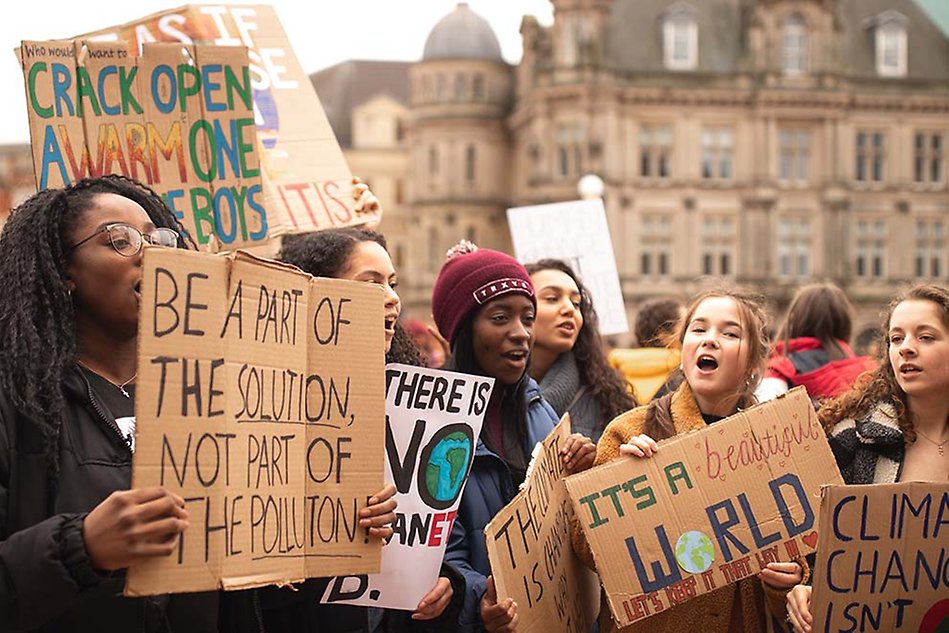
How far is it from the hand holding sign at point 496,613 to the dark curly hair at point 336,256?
109 centimetres

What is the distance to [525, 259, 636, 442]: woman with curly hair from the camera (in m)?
7.06

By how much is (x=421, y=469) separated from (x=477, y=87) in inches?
2081

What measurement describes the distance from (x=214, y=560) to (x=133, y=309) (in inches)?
29.9

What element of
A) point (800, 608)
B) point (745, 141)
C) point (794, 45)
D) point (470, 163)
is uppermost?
point (794, 45)

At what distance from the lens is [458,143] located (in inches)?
2211

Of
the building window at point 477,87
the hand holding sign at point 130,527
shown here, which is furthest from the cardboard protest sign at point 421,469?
the building window at point 477,87

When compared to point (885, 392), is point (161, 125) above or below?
above

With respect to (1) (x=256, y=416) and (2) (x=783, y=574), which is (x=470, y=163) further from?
(1) (x=256, y=416)

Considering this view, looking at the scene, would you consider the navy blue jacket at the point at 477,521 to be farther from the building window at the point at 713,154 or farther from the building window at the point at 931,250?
the building window at the point at 931,250

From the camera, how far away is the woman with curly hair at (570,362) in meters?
7.06

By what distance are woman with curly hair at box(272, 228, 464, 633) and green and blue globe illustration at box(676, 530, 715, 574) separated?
0.69 meters

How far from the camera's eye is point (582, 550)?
5.22 m

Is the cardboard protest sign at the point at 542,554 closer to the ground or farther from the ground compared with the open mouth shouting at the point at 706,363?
closer to the ground

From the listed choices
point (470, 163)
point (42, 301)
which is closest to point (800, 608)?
point (42, 301)
